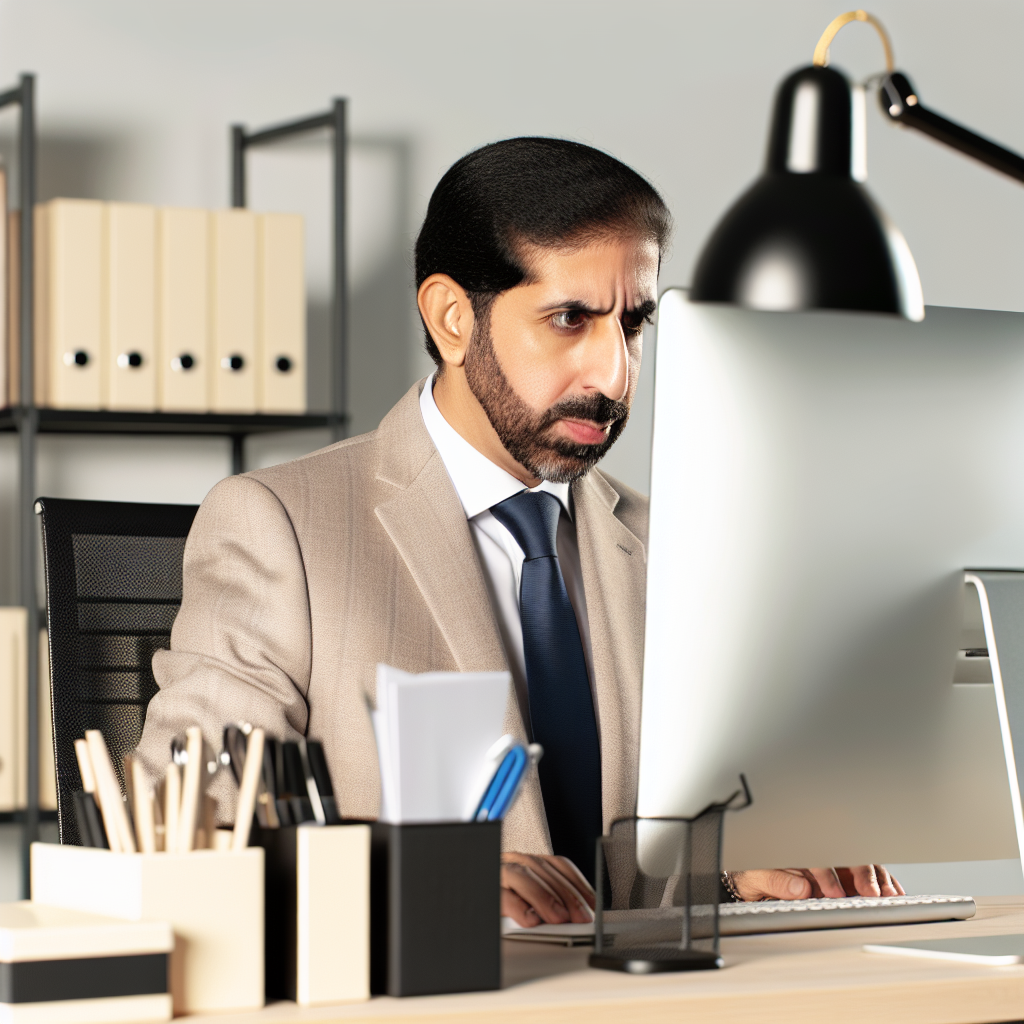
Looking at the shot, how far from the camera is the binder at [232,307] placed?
2889mm

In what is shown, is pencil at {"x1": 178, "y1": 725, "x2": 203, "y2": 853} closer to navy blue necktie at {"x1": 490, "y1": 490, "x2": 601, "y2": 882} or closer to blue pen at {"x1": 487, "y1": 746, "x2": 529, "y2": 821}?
blue pen at {"x1": 487, "y1": 746, "x2": 529, "y2": 821}

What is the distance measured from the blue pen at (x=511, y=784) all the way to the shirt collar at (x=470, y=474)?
0.98 meters

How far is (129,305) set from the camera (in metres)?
2.80

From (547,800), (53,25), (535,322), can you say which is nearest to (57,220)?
(53,25)

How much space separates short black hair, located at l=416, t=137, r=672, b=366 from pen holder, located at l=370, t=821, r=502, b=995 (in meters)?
1.13

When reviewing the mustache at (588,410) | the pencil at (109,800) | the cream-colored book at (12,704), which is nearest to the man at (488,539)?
the mustache at (588,410)

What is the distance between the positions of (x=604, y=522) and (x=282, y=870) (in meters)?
1.13

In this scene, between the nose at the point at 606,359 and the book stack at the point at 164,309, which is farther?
the book stack at the point at 164,309

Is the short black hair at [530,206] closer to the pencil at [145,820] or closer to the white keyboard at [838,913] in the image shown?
the white keyboard at [838,913]

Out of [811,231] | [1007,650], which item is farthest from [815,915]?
[811,231]

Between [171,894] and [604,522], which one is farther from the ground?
[604,522]

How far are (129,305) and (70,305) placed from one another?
0.11 metres

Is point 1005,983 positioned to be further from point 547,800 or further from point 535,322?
point 535,322

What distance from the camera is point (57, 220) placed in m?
2.76
